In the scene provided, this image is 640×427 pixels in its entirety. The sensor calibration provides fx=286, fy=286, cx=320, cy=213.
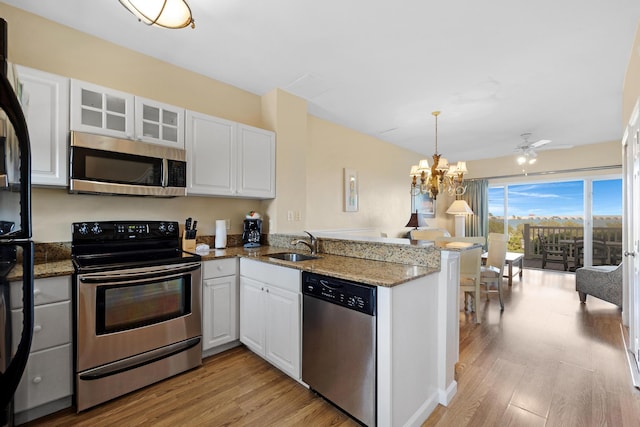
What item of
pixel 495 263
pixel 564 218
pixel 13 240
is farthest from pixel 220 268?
pixel 564 218

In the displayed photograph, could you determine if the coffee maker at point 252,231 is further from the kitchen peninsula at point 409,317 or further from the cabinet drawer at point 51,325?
the cabinet drawer at point 51,325

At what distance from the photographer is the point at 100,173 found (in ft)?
6.77

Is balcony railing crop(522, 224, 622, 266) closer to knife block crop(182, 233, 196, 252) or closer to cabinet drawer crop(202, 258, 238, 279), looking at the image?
cabinet drawer crop(202, 258, 238, 279)

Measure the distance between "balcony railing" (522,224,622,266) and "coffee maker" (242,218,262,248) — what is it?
618 cm

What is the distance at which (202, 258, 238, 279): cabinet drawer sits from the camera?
234 cm

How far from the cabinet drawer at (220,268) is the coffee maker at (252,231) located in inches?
21.7

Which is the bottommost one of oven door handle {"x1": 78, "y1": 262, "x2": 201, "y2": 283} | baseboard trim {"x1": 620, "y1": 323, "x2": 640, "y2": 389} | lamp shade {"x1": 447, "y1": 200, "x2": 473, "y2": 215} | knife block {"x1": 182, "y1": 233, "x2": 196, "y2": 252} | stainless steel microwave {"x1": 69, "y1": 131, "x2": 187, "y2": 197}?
baseboard trim {"x1": 620, "y1": 323, "x2": 640, "y2": 389}

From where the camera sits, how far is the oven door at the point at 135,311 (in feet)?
5.81

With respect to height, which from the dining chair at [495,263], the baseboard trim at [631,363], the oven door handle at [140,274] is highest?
the oven door handle at [140,274]

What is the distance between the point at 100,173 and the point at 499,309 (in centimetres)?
438

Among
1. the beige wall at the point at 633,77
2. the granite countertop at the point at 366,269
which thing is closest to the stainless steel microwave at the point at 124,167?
the granite countertop at the point at 366,269

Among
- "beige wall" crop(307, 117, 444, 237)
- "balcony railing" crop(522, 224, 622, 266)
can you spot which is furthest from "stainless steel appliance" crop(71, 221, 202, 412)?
→ "balcony railing" crop(522, 224, 622, 266)

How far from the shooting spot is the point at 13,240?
33.1 inches

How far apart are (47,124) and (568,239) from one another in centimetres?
799
